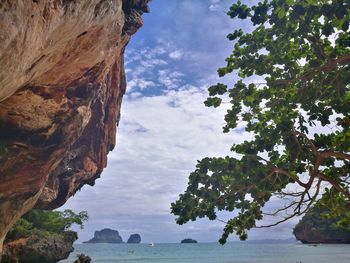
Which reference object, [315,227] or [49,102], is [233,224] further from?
[315,227]

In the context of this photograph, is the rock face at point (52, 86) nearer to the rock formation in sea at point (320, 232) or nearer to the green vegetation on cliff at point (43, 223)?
the green vegetation on cliff at point (43, 223)

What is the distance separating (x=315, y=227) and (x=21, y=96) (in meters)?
102

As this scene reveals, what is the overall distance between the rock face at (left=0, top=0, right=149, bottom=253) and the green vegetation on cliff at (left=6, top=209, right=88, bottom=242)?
4.60 meters

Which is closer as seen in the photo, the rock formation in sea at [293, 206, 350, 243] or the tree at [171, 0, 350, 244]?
the tree at [171, 0, 350, 244]

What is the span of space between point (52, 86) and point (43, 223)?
87.2 ft

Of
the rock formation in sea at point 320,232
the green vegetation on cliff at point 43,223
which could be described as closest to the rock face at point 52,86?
the green vegetation on cliff at point 43,223

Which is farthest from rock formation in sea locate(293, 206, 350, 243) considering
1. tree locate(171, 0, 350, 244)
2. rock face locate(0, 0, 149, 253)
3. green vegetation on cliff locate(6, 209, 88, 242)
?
tree locate(171, 0, 350, 244)

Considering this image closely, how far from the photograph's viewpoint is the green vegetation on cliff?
115ft

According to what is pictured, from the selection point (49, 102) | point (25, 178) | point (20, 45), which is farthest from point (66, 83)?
point (20, 45)

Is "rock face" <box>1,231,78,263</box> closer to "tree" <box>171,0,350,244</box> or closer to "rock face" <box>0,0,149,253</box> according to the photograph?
"rock face" <box>0,0,149,253</box>

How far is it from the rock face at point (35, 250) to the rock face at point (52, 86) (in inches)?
209

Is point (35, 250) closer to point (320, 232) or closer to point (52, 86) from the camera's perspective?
point (52, 86)

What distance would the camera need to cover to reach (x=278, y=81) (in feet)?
35.7

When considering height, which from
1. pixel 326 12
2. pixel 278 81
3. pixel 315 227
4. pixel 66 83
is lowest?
pixel 315 227
